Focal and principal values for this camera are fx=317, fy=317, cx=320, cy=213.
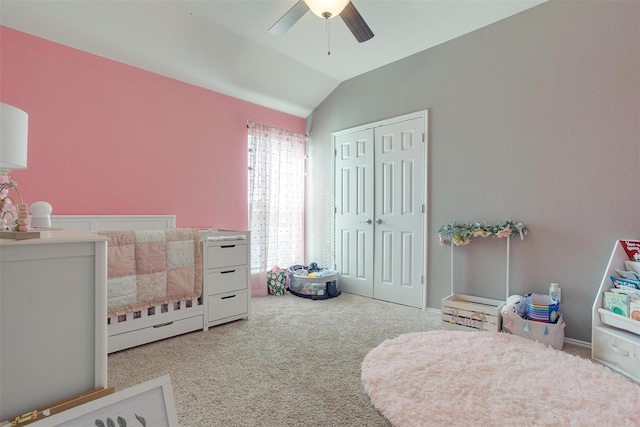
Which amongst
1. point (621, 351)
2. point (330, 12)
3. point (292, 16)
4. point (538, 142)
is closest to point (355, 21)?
point (330, 12)

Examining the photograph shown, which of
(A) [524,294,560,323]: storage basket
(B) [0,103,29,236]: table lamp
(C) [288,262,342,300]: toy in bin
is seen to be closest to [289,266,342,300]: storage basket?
(C) [288,262,342,300]: toy in bin

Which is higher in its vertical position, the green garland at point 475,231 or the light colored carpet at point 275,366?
the green garland at point 475,231

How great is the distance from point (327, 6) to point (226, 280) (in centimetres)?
228

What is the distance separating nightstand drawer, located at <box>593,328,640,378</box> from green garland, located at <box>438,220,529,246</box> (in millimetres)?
856

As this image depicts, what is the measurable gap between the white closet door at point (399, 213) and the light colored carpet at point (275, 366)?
37 cm

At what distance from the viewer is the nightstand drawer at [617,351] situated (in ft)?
6.14

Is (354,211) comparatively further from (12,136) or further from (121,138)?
(12,136)

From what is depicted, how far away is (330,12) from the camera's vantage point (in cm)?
211

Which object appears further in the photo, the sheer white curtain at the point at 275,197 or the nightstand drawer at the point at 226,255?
the sheer white curtain at the point at 275,197

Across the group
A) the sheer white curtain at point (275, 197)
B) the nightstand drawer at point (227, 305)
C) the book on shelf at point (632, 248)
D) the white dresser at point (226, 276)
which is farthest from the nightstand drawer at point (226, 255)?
the book on shelf at point (632, 248)

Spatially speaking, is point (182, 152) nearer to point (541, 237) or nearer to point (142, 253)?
point (142, 253)

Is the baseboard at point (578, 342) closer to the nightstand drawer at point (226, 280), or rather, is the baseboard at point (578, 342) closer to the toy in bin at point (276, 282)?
the nightstand drawer at point (226, 280)

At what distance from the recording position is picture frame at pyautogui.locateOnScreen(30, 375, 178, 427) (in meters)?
0.93

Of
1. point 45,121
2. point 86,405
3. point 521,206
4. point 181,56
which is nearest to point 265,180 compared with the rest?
point 181,56
